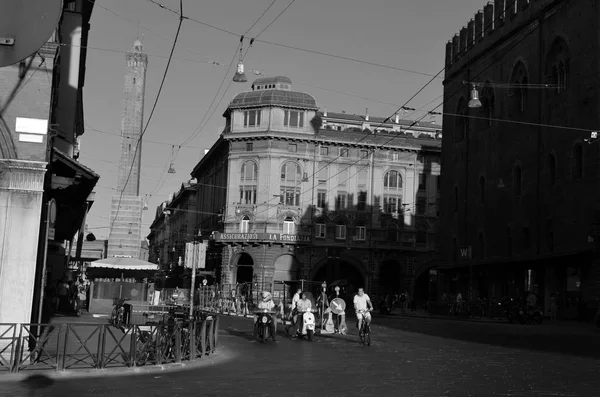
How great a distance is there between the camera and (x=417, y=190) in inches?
3009

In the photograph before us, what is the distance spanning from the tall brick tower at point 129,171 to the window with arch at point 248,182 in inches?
379

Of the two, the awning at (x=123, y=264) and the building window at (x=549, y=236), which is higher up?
the building window at (x=549, y=236)

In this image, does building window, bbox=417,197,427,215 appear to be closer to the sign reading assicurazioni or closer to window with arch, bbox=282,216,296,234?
the sign reading assicurazioni

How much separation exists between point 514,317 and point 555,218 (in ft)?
25.7

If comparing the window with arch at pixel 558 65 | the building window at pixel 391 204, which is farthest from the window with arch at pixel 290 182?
→ the window with arch at pixel 558 65

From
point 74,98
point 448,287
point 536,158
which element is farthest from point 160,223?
point 74,98

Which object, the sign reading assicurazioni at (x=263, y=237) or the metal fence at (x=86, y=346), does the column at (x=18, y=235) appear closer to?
the metal fence at (x=86, y=346)

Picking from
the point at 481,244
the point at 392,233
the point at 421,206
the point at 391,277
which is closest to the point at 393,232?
the point at 392,233

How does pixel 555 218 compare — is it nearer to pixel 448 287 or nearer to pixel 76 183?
pixel 448 287

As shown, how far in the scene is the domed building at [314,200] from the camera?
71688mm

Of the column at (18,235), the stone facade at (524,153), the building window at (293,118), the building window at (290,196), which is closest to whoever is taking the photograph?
the column at (18,235)

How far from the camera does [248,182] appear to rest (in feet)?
239

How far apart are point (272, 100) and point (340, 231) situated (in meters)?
14.0

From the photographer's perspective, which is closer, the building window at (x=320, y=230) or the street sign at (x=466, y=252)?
the street sign at (x=466, y=252)
